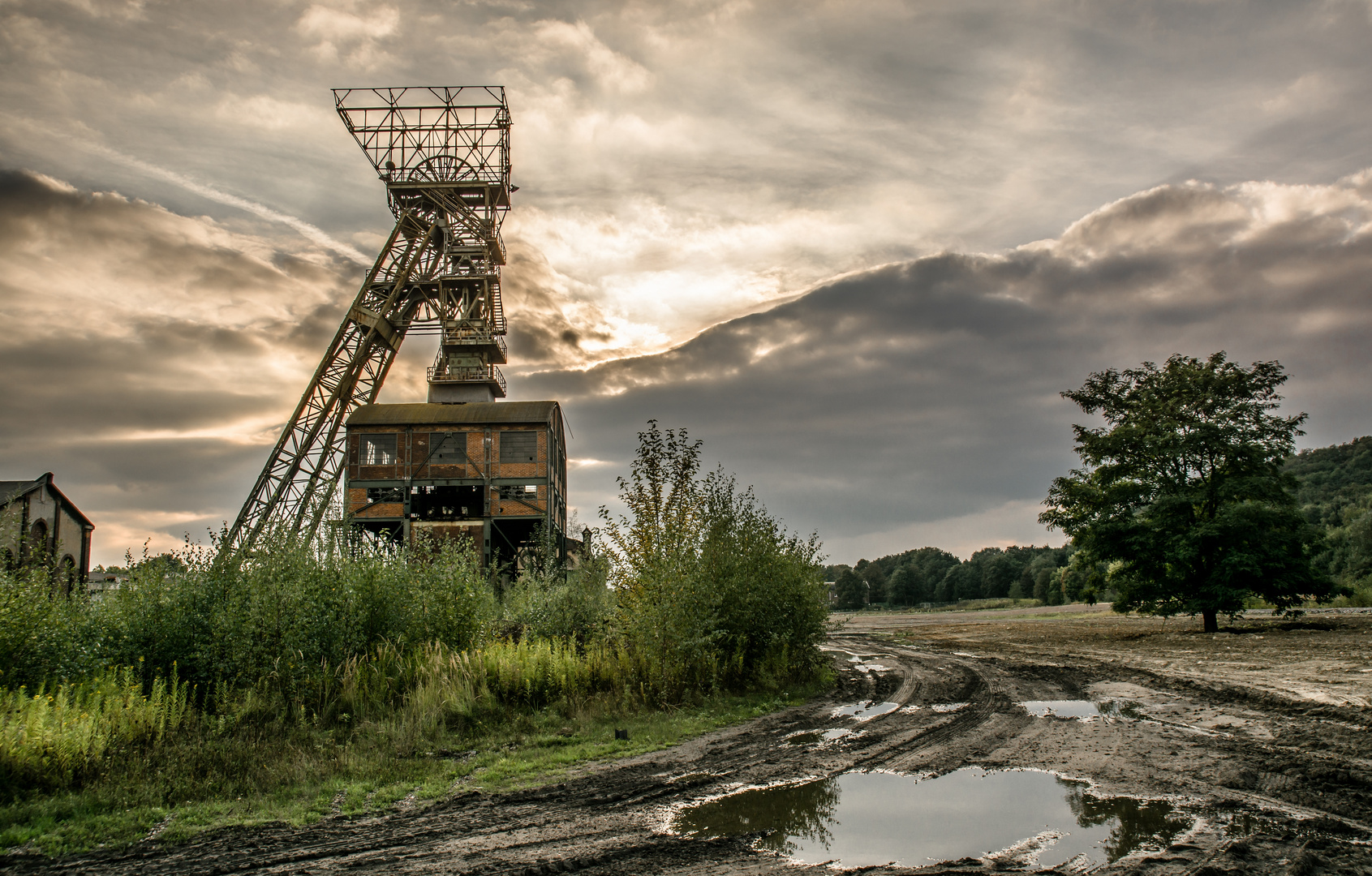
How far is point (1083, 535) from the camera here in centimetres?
2483

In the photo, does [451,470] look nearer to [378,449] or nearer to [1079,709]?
[378,449]

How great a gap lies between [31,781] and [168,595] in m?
4.55

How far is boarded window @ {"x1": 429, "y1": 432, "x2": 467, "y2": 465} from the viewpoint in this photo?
31.5m

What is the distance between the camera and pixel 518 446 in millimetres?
31938

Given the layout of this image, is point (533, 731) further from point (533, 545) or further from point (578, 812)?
point (533, 545)

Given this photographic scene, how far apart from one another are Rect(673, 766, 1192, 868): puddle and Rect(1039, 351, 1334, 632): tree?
19.7 m

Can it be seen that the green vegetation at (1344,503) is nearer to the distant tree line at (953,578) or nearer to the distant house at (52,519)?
the distant tree line at (953,578)

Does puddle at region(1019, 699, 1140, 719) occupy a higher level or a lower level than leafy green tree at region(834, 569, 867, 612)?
higher

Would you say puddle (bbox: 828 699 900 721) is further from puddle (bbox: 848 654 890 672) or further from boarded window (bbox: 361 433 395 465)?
boarded window (bbox: 361 433 395 465)

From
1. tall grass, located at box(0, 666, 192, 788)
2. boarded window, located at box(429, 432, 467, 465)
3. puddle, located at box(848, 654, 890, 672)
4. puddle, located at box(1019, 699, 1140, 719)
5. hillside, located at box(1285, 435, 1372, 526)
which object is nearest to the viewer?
tall grass, located at box(0, 666, 192, 788)

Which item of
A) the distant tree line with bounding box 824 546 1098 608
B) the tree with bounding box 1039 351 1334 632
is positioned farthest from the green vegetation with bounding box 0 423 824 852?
the distant tree line with bounding box 824 546 1098 608

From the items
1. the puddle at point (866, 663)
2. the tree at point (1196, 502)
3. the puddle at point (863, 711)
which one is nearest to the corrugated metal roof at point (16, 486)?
the puddle at point (866, 663)

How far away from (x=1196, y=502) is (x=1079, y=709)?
1691cm

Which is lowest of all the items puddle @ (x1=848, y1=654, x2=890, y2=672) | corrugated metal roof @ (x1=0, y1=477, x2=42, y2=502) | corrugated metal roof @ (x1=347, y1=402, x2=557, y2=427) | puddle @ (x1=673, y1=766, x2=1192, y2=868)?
puddle @ (x1=848, y1=654, x2=890, y2=672)
